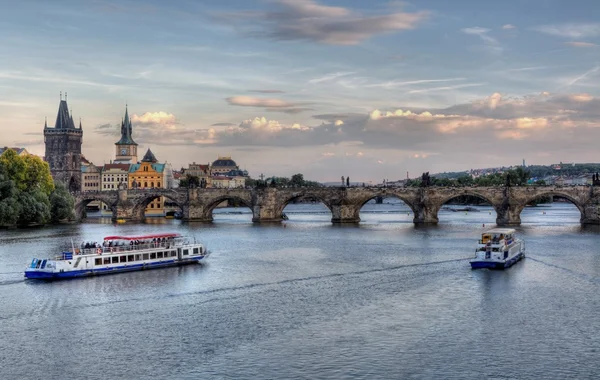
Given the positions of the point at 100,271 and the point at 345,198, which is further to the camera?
the point at 345,198

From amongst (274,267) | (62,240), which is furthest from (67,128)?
(274,267)

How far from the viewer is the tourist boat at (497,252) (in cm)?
5134

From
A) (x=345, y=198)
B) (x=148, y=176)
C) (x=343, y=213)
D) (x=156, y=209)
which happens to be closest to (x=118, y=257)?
(x=345, y=198)

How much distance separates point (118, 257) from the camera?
51406 mm

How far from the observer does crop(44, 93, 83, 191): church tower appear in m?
165

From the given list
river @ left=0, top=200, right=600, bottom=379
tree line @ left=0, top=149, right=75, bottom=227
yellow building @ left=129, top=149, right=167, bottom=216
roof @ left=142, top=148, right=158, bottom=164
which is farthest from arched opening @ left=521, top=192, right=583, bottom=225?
roof @ left=142, top=148, right=158, bottom=164

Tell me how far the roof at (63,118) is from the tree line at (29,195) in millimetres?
69283

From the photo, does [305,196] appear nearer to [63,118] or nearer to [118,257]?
[118,257]

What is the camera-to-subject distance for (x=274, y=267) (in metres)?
53.1

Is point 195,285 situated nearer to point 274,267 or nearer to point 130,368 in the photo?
point 274,267

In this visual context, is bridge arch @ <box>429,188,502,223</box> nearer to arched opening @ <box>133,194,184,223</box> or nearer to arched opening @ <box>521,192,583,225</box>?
arched opening @ <box>521,192,583,225</box>

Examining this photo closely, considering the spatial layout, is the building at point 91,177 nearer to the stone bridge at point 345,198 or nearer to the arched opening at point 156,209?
the arched opening at point 156,209

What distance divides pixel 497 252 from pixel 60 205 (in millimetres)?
62831

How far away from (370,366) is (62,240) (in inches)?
1991
